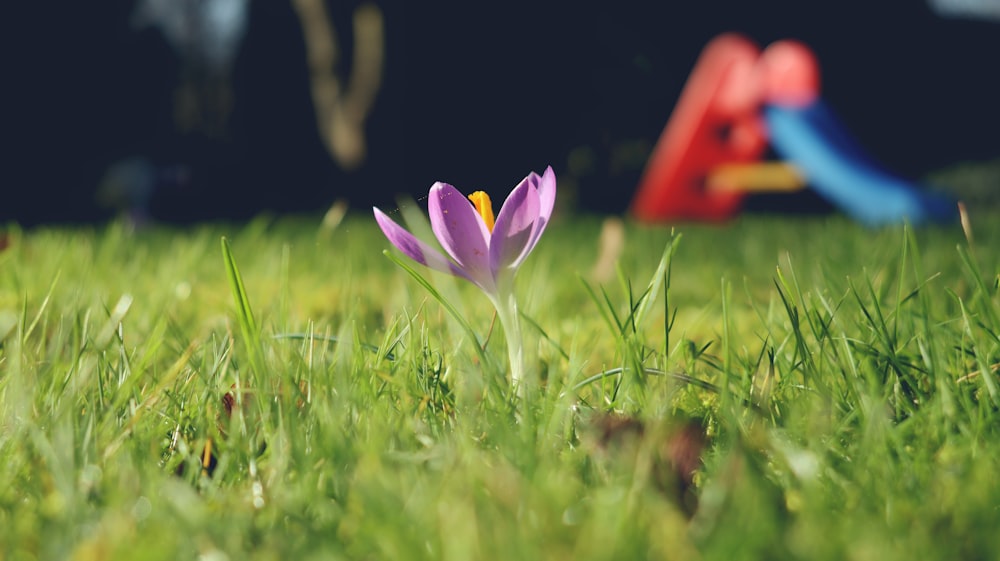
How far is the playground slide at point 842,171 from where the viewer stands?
153 inches

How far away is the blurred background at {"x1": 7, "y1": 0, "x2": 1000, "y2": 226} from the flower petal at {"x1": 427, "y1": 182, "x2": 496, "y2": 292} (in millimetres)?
5508

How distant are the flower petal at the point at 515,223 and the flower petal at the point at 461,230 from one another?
0.05ft

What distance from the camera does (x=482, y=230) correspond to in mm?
737

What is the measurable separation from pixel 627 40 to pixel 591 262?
247 inches

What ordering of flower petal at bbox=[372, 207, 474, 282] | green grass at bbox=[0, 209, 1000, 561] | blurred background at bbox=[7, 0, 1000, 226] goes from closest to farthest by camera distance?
1. green grass at bbox=[0, 209, 1000, 561]
2. flower petal at bbox=[372, 207, 474, 282]
3. blurred background at bbox=[7, 0, 1000, 226]

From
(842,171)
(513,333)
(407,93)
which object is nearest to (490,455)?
(513,333)

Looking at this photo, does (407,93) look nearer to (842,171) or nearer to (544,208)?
(842,171)

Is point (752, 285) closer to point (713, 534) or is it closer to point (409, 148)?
point (713, 534)

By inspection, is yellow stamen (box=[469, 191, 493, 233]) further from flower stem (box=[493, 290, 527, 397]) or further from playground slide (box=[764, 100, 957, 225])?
playground slide (box=[764, 100, 957, 225])

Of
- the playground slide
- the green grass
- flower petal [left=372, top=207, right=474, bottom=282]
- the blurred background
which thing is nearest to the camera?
the green grass

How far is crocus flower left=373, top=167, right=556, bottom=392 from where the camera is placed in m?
0.71

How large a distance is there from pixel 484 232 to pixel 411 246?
68 millimetres

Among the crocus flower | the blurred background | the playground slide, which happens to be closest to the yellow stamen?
the crocus flower

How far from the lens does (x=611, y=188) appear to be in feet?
26.9
